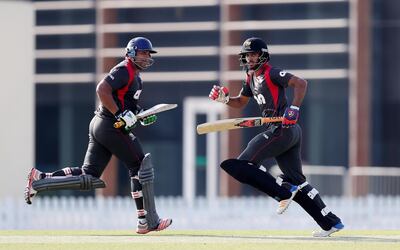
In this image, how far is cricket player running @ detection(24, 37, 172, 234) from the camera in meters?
13.1

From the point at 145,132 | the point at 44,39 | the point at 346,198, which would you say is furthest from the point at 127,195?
the point at 346,198

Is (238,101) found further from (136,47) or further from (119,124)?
(119,124)

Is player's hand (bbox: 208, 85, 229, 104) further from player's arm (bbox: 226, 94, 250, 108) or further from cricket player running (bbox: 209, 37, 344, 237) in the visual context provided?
cricket player running (bbox: 209, 37, 344, 237)

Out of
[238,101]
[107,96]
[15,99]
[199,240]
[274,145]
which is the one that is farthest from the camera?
[15,99]

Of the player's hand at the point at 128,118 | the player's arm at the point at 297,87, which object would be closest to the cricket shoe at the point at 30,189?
the player's hand at the point at 128,118

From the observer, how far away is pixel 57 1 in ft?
96.1

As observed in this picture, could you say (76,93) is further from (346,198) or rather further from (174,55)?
(346,198)

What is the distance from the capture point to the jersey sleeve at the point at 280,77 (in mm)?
12758

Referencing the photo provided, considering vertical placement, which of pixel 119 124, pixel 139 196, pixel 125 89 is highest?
pixel 125 89

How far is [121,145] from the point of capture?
519 inches

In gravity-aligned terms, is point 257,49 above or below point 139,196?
above

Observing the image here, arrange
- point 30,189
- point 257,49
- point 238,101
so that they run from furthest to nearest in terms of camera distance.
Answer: point 238,101
point 30,189
point 257,49

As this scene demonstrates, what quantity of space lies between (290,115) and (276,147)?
0.37 m

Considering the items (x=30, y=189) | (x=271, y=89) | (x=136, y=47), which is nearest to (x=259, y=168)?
(x=271, y=89)
